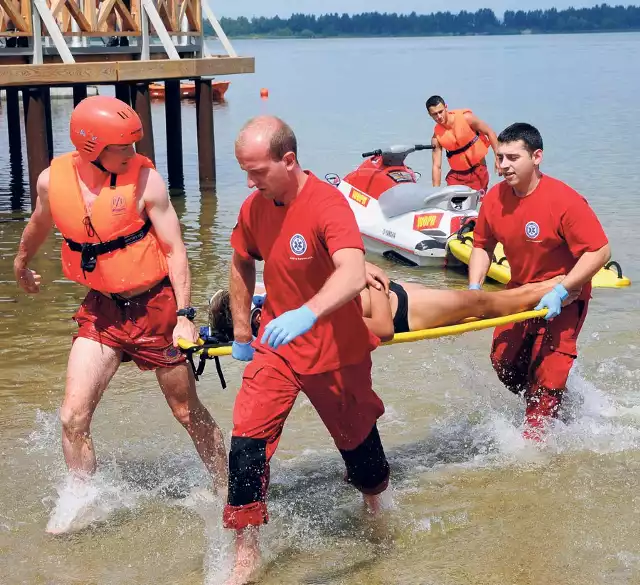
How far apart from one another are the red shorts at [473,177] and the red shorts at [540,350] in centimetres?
653

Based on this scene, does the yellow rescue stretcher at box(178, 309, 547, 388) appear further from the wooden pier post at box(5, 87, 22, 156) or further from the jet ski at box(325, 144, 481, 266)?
the wooden pier post at box(5, 87, 22, 156)

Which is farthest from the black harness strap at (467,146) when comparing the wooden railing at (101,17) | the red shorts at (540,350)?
the red shorts at (540,350)

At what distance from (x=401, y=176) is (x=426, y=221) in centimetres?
102

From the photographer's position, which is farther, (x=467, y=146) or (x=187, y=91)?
(x=187, y=91)

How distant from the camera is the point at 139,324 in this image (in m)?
5.01

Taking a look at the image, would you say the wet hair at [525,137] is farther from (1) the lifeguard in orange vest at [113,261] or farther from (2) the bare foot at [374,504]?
(2) the bare foot at [374,504]

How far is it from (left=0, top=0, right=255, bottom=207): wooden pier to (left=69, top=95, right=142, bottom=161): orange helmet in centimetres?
827

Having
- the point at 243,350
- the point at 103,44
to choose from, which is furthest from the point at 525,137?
the point at 103,44

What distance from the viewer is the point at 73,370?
496cm

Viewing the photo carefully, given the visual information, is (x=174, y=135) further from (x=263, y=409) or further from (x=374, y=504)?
(x=263, y=409)

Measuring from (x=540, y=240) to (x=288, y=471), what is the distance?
1.92m

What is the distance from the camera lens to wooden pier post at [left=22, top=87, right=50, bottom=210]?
1347cm

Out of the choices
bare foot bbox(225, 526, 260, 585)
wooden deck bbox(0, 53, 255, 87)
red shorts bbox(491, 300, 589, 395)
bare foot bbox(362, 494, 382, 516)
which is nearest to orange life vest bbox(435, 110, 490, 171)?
wooden deck bbox(0, 53, 255, 87)

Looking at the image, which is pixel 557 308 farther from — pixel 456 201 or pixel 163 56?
pixel 163 56
